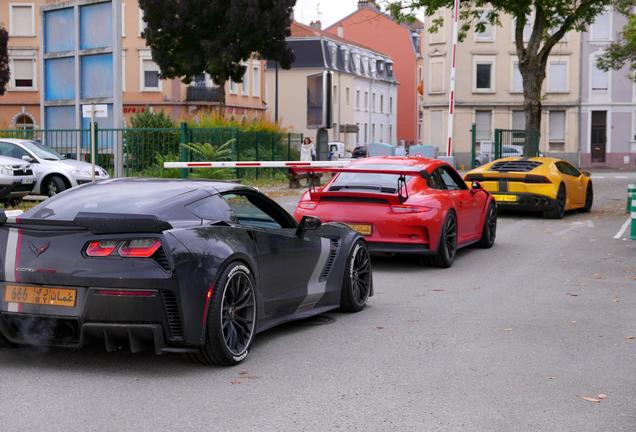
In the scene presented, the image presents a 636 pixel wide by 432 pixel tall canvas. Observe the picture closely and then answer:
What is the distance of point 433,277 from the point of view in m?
12.0

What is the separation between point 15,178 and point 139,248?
637 inches

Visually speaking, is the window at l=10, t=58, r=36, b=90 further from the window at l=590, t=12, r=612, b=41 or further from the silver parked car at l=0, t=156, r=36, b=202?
the silver parked car at l=0, t=156, r=36, b=202

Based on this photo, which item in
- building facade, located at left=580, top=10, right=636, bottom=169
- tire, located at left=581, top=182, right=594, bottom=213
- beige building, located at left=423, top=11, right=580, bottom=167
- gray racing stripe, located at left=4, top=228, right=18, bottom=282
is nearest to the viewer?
gray racing stripe, located at left=4, top=228, right=18, bottom=282

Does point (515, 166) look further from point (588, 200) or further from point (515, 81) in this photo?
point (515, 81)

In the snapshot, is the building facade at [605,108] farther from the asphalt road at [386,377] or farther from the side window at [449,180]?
the asphalt road at [386,377]

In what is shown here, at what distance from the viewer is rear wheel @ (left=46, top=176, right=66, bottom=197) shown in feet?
79.2

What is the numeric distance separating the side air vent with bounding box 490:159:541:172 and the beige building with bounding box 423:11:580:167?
4915cm

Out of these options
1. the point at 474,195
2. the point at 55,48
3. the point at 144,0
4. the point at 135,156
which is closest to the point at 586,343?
the point at 474,195

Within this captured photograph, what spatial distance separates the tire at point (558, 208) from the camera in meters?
20.8

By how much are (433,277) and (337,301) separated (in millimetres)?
3166

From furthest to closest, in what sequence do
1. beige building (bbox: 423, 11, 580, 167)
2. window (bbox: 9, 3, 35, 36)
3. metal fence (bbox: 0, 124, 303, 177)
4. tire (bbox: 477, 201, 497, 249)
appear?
window (bbox: 9, 3, 35, 36)
beige building (bbox: 423, 11, 580, 167)
metal fence (bbox: 0, 124, 303, 177)
tire (bbox: 477, 201, 497, 249)

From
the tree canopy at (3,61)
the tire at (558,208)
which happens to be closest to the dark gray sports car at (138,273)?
the tire at (558,208)

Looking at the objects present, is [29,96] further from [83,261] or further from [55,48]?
[83,261]

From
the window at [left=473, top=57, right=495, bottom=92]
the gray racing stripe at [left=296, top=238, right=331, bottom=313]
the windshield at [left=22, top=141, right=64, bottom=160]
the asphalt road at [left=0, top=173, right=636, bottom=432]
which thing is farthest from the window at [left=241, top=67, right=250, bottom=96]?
the gray racing stripe at [left=296, top=238, right=331, bottom=313]
